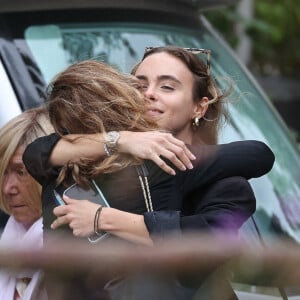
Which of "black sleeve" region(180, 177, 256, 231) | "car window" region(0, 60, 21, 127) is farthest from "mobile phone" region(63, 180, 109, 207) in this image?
"car window" region(0, 60, 21, 127)

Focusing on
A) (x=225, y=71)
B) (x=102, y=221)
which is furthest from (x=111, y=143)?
(x=225, y=71)

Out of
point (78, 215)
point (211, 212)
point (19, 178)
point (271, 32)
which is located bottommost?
point (211, 212)

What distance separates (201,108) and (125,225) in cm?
58

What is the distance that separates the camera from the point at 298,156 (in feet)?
15.0

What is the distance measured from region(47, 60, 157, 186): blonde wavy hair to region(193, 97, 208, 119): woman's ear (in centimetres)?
18

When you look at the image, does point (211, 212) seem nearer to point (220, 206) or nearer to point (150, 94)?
point (220, 206)

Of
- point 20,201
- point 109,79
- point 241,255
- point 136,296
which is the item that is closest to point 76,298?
point 136,296

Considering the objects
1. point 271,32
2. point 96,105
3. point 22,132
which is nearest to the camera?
point 96,105

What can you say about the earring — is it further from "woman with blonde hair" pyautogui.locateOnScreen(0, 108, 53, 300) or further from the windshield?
the windshield

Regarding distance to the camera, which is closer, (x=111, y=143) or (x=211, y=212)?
(x=211, y=212)

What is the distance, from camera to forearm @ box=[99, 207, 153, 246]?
9.72 feet

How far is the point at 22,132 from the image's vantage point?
3730mm

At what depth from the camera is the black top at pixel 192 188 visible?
3004 mm

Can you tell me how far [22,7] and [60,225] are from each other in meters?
1.48
